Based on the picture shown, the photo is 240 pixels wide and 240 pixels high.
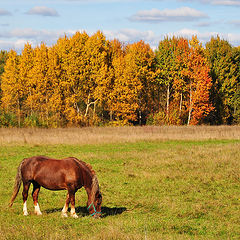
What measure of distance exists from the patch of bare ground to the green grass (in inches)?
252

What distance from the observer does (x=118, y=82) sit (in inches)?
2120

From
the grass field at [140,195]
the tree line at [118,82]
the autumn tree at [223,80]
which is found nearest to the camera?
the grass field at [140,195]

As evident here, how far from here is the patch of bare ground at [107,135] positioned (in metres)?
34.8

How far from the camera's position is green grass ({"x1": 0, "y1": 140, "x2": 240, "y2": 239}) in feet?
34.6

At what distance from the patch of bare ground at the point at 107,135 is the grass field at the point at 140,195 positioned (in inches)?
12.9

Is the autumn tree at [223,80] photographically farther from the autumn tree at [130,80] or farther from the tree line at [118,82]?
the autumn tree at [130,80]

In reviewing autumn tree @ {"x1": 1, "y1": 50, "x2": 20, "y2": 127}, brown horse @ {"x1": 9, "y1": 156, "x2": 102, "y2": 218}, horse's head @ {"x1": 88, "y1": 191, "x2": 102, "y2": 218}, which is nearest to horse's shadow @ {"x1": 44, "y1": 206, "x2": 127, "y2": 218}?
horse's head @ {"x1": 88, "y1": 191, "x2": 102, "y2": 218}

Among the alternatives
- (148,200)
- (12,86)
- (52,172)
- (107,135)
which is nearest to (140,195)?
(148,200)

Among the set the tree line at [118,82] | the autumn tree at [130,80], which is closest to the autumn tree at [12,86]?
the tree line at [118,82]

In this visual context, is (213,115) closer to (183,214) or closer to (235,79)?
(235,79)

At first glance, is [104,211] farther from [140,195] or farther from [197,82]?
[197,82]

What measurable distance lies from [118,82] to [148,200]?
1558 inches

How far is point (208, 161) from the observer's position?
2408 cm

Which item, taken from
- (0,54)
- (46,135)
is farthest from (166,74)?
(0,54)
